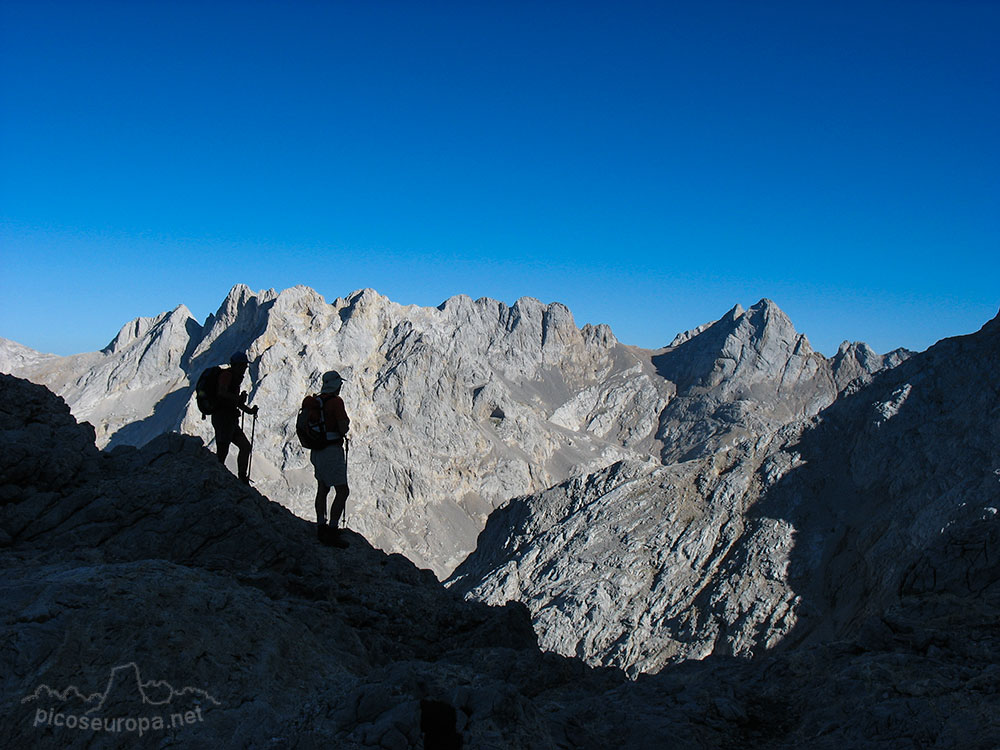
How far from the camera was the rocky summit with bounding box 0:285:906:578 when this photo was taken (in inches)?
4188

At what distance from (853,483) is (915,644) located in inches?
1989

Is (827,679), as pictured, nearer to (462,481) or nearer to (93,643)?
(93,643)

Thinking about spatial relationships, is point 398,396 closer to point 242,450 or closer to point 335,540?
point 242,450

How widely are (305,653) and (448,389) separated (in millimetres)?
116662

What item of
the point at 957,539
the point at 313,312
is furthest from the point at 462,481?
the point at 957,539

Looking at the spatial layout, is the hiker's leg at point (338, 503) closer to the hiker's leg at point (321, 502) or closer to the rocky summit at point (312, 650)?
the hiker's leg at point (321, 502)

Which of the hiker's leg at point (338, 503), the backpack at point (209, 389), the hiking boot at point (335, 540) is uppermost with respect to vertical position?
the backpack at point (209, 389)

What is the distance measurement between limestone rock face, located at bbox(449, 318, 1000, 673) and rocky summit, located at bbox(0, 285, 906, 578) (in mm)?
28001

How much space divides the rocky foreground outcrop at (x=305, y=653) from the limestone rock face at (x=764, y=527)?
3248 centimetres

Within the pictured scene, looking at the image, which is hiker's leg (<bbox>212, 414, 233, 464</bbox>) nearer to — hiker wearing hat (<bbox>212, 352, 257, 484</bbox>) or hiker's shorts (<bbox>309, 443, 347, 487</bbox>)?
hiker wearing hat (<bbox>212, 352, 257, 484</bbox>)

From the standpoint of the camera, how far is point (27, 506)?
945 centimetres

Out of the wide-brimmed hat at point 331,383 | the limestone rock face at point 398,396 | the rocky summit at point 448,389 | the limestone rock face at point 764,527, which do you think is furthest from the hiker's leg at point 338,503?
the limestone rock face at point 398,396

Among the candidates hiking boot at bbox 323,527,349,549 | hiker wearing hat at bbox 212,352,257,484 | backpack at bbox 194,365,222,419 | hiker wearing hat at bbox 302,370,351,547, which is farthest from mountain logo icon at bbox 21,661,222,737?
backpack at bbox 194,365,222,419

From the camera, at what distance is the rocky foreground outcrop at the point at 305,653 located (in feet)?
16.2
